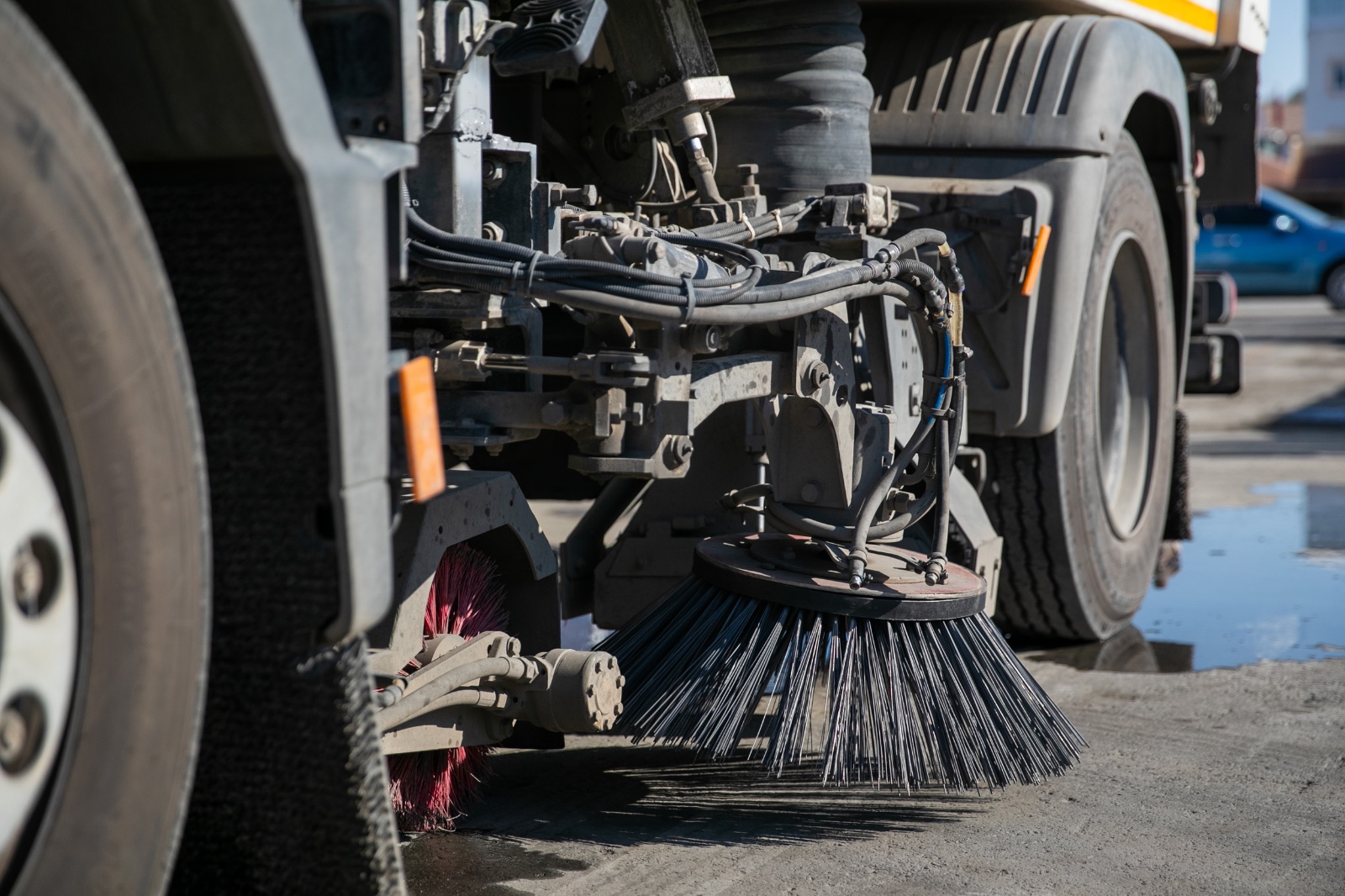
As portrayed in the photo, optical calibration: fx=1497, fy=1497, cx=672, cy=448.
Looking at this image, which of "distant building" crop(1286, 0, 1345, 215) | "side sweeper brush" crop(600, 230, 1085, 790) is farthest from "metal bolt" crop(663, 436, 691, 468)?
"distant building" crop(1286, 0, 1345, 215)

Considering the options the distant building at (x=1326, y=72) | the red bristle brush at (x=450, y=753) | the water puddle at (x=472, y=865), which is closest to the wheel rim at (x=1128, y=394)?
the red bristle brush at (x=450, y=753)

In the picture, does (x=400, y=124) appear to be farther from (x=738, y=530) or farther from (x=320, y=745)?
(x=738, y=530)

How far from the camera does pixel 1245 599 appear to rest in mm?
4648

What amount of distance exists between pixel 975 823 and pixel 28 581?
181cm

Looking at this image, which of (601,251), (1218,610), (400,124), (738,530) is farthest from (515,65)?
(1218,610)

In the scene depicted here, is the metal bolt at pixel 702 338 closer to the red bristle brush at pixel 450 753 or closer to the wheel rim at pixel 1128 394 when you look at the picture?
the red bristle brush at pixel 450 753

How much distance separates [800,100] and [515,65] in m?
0.91

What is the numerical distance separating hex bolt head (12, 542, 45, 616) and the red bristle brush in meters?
1.06

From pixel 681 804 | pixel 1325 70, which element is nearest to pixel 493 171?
pixel 681 804

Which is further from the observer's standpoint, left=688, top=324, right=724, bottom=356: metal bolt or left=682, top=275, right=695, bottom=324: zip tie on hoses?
left=688, top=324, right=724, bottom=356: metal bolt

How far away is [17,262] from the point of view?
1253mm

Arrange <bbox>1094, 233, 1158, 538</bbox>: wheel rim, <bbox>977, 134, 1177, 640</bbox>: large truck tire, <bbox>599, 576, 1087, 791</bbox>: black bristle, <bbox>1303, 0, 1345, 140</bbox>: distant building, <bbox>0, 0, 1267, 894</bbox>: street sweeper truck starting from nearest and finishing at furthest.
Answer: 1. <bbox>0, 0, 1267, 894</bbox>: street sweeper truck
2. <bbox>599, 576, 1087, 791</bbox>: black bristle
3. <bbox>977, 134, 1177, 640</bbox>: large truck tire
4. <bbox>1094, 233, 1158, 538</bbox>: wheel rim
5. <bbox>1303, 0, 1345, 140</bbox>: distant building

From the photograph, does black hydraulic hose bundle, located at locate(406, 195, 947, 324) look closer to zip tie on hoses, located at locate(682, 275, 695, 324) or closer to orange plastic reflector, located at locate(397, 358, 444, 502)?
zip tie on hoses, located at locate(682, 275, 695, 324)

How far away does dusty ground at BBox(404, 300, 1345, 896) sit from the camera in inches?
92.2
